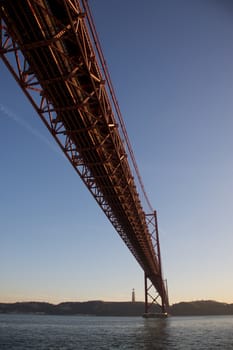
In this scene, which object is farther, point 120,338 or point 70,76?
point 120,338

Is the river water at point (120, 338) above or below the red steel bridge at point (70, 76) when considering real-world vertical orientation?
below

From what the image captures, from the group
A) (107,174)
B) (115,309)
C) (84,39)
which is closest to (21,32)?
(84,39)

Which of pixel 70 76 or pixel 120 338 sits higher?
pixel 70 76

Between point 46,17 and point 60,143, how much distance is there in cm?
854

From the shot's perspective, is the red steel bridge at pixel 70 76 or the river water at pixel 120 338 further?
the river water at pixel 120 338

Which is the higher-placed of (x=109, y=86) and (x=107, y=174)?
(x=109, y=86)

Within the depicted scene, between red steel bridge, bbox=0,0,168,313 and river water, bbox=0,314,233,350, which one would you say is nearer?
red steel bridge, bbox=0,0,168,313

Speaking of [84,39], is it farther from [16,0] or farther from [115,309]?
[115,309]

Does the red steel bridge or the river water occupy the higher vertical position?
the red steel bridge

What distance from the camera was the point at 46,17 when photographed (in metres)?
9.94

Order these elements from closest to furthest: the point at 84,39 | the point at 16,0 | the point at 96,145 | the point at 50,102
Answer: the point at 16,0 < the point at 84,39 < the point at 50,102 < the point at 96,145

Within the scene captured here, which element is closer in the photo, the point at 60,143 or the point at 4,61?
the point at 4,61

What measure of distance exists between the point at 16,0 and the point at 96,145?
9.27 m

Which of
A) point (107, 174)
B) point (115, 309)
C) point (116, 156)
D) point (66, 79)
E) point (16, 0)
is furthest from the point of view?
point (115, 309)
